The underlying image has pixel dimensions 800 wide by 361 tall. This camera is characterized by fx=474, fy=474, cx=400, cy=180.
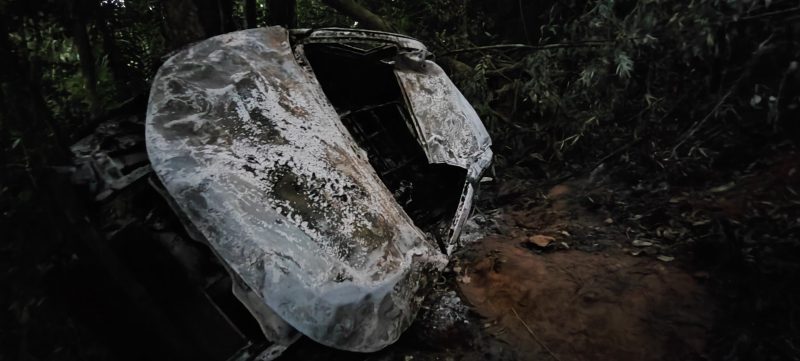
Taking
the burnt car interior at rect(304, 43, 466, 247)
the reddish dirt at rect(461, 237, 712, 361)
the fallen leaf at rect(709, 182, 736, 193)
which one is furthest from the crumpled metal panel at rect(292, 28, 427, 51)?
the fallen leaf at rect(709, 182, 736, 193)

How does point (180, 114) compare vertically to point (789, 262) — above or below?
above

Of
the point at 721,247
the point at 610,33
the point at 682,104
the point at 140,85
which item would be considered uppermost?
the point at 610,33

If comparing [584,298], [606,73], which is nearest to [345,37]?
[584,298]

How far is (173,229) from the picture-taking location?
1.78m

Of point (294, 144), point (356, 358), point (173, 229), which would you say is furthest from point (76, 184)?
point (356, 358)

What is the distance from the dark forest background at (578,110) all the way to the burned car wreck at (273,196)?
28 cm

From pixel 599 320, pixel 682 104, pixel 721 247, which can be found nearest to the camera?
pixel 599 320

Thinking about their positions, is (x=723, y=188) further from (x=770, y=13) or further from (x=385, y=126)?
(x=385, y=126)

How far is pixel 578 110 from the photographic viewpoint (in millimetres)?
3951

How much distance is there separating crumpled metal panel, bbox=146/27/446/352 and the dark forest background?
1.26ft

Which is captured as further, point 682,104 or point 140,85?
point 140,85

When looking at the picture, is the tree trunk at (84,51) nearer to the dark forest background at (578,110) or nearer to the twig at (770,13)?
the dark forest background at (578,110)

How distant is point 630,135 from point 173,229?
10.8 ft

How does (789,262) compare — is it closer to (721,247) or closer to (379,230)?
(721,247)
